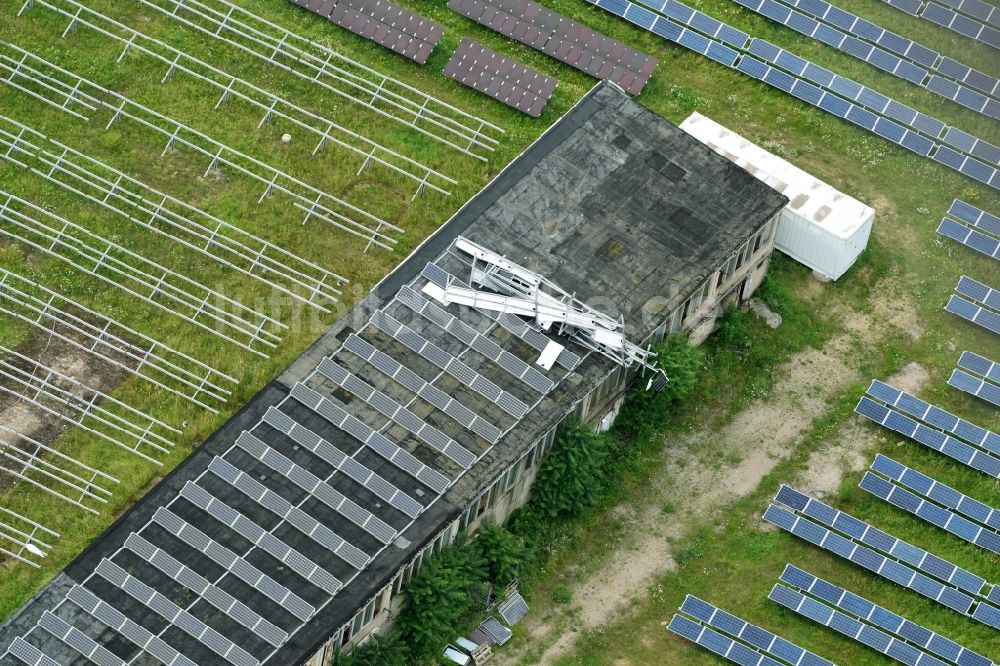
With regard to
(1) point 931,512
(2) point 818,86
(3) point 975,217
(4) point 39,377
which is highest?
(2) point 818,86

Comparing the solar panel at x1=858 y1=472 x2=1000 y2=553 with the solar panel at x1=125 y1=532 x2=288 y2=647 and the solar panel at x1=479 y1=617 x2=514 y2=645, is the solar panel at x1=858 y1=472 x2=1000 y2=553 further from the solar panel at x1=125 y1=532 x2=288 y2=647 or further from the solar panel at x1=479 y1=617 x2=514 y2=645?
the solar panel at x1=125 y1=532 x2=288 y2=647

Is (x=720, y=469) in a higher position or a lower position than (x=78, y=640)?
higher

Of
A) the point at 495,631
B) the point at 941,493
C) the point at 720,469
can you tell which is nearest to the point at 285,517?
the point at 495,631

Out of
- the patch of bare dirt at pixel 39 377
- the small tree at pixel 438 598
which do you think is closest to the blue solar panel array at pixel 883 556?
the small tree at pixel 438 598

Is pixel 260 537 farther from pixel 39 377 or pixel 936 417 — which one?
pixel 936 417

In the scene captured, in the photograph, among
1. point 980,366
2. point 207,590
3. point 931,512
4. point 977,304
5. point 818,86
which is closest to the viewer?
point 207,590

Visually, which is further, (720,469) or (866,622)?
(720,469)

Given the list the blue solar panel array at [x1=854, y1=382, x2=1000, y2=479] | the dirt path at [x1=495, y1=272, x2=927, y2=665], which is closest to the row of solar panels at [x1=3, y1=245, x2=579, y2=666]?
the dirt path at [x1=495, y1=272, x2=927, y2=665]
